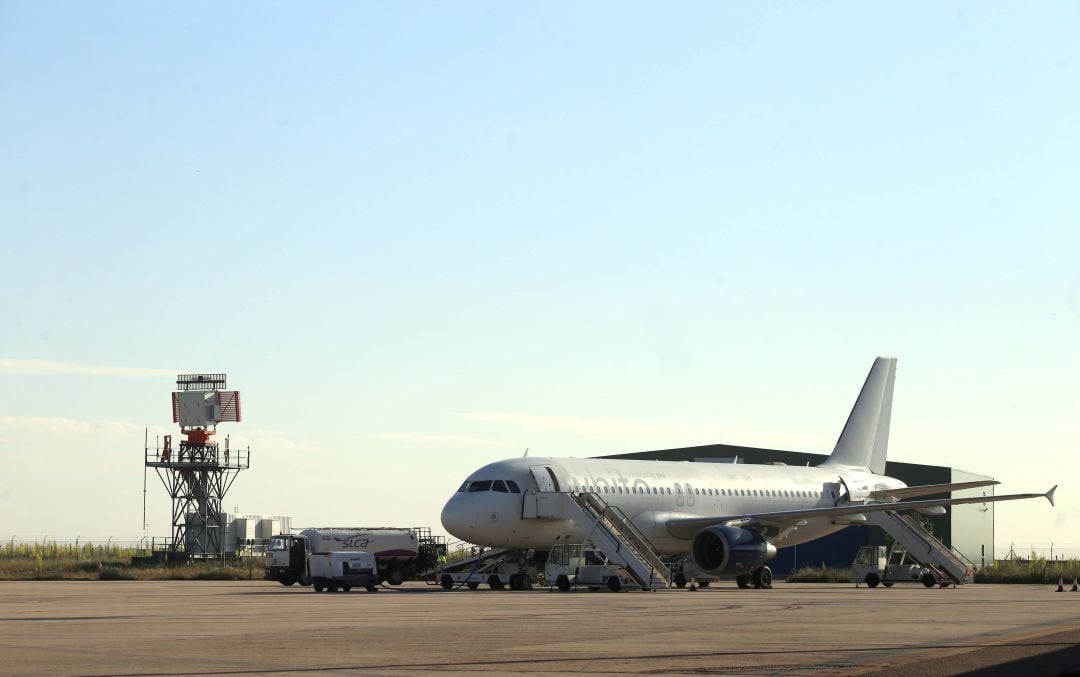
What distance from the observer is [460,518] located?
49.3 m

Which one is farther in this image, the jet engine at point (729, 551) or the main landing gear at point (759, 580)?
the main landing gear at point (759, 580)

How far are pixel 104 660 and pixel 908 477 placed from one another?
71.9 m

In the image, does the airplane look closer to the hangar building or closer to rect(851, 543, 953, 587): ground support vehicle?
rect(851, 543, 953, 587): ground support vehicle

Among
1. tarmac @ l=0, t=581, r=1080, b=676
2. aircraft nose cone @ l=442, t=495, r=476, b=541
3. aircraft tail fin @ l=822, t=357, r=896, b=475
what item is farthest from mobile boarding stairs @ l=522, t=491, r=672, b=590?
aircraft tail fin @ l=822, t=357, r=896, b=475

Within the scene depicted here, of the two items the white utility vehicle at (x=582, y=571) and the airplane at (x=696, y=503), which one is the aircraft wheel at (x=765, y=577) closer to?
the airplane at (x=696, y=503)

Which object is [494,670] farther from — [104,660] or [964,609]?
[964,609]

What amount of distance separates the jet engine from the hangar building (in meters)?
28.6

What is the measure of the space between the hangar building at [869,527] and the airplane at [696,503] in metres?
14.5

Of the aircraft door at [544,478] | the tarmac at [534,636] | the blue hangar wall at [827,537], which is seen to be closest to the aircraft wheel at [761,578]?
the aircraft door at [544,478]

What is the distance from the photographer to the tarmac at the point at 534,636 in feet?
61.7

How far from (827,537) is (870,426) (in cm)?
1283

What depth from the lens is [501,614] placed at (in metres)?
31.5

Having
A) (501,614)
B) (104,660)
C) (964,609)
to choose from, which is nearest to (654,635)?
(501,614)

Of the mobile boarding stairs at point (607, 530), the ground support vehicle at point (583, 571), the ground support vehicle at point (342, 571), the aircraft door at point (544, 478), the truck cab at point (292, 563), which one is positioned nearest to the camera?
the ground support vehicle at point (342, 571)
